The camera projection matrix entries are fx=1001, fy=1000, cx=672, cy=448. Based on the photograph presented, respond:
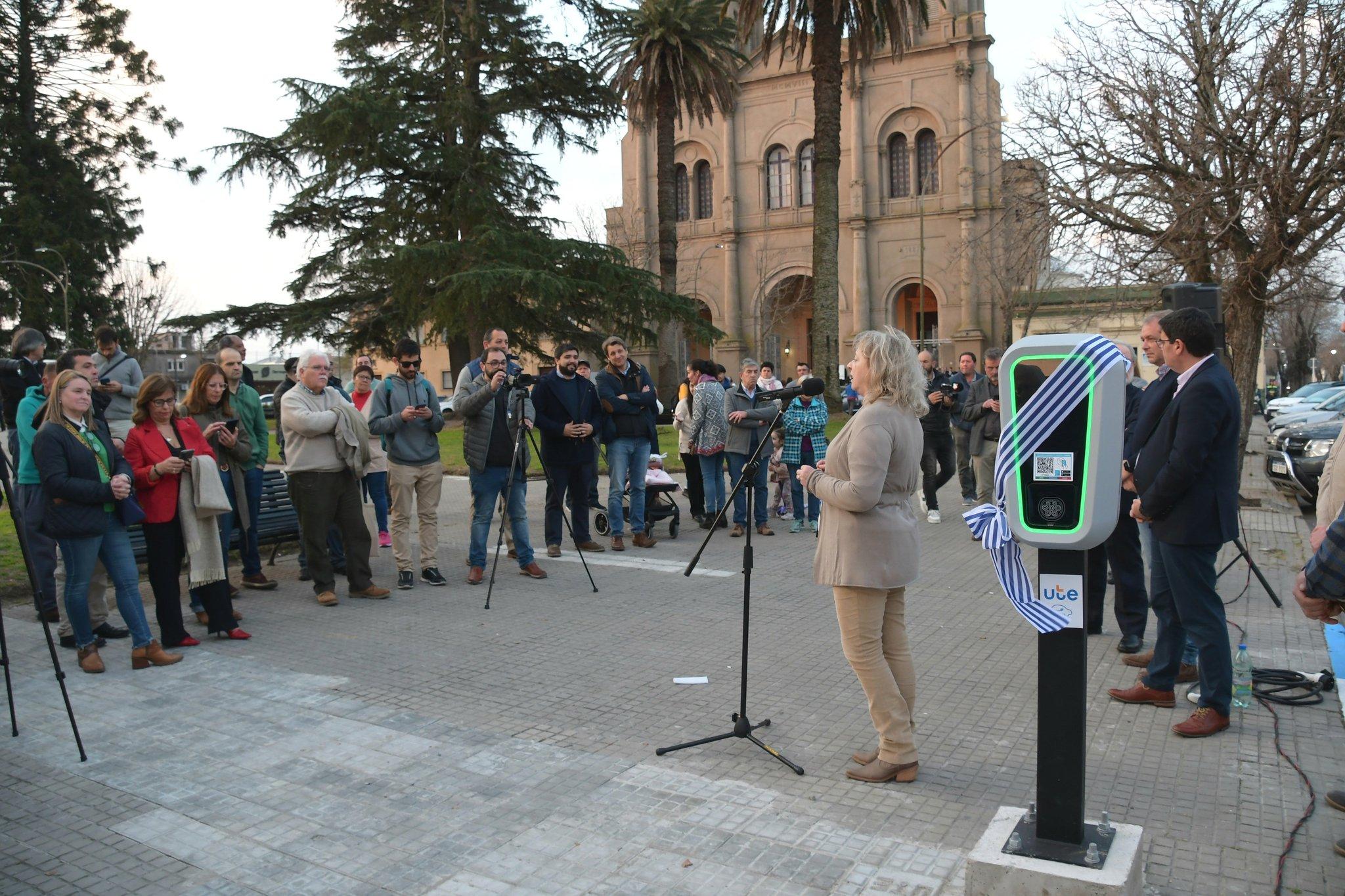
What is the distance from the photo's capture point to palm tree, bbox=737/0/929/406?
23688mm

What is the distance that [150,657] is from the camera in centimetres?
670

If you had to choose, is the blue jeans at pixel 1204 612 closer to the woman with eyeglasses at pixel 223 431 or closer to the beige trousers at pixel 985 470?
the beige trousers at pixel 985 470

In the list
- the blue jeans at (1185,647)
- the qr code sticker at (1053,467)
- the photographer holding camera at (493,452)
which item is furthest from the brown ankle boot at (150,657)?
the blue jeans at (1185,647)

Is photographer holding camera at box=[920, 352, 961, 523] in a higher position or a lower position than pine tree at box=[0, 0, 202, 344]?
lower

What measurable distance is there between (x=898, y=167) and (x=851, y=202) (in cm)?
281

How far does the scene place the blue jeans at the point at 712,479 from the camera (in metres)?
12.0

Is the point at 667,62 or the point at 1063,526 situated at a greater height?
the point at 667,62

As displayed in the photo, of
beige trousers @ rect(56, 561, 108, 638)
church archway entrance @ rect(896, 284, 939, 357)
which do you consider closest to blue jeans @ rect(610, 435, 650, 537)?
beige trousers @ rect(56, 561, 108, 638)

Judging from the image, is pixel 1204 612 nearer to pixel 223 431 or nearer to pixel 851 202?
pixel 223 431

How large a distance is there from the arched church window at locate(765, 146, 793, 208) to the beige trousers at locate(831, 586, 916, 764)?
161ft

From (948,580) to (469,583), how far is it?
4.38m

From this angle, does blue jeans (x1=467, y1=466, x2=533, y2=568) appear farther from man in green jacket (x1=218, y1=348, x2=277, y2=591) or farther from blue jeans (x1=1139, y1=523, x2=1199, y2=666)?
blue jeans (x1=1139, y1=523, x2=1199, y2=666)

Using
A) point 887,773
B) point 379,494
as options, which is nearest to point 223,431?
point 379,494

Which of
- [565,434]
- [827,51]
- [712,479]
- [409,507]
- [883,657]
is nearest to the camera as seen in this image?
[883,657]
